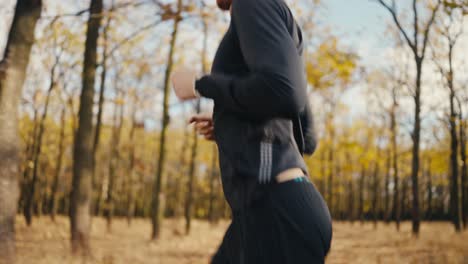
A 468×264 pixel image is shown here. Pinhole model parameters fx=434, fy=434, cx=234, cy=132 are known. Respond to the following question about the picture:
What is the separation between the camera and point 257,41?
3.96 feet

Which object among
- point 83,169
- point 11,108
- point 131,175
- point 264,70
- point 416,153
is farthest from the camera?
point 131,175

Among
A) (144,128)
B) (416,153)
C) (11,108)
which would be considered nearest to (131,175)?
(144,128)

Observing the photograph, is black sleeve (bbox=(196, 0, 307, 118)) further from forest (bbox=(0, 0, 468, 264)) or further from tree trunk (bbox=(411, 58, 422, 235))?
tree trunk (bbox=(411, 58, 422, 235))

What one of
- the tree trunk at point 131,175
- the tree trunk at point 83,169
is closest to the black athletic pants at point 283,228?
the tree trunk at point 83,169

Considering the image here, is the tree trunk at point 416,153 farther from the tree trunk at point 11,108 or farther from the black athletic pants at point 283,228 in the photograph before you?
the black athletic pants at point 283,228

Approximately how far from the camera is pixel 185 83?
1.41 metres

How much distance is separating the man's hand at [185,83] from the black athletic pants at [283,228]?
0.42 meters

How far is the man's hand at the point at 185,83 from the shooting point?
1395 mm

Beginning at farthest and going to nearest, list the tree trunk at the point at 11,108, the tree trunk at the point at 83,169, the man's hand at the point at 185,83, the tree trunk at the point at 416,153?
the tree trunk at the point at 416,153 → the tree trunk at the point at 83,169 → the tree trunk at the point at 11,108 → the man's hand at the point at 185,83

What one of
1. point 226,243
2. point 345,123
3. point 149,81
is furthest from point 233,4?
point 345,123

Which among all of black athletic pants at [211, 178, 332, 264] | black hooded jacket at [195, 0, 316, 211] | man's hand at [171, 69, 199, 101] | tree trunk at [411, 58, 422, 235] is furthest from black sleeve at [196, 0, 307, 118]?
tree trunk at [411, 58, 422, 235]

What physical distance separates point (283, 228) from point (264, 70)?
1.42 feet

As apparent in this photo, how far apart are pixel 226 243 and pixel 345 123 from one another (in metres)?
39.0

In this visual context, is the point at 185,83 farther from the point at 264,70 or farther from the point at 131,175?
the point at 131,175
